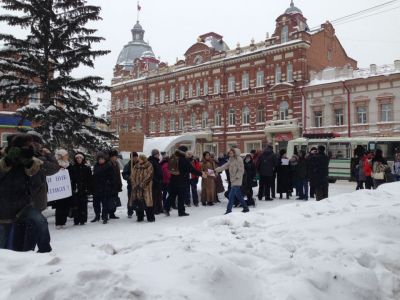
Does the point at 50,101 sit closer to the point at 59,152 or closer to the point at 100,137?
the point at 100,137

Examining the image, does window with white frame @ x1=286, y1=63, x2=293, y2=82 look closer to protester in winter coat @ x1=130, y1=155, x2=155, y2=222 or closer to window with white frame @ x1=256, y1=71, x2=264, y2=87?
window with white frame @ x1=256, y1=71, x2=264, y2=87

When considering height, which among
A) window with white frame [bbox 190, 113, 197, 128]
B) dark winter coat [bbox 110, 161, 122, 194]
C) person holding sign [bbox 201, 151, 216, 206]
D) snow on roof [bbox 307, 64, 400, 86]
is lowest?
person holding sign [bbox 201, 151, 216, 206]

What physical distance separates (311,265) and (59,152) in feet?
21.3

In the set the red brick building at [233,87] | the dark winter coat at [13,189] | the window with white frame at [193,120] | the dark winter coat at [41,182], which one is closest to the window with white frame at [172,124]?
the red brick building at [233,87]

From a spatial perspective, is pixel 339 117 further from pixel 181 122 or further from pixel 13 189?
pixel 13 189

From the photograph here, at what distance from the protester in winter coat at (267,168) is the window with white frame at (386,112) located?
68.7 ft

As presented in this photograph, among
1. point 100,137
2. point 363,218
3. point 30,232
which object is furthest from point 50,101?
point 363,218

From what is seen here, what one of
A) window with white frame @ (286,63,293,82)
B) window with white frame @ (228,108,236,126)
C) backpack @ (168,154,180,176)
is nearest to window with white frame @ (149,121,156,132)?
window with white frame @ (228,108,236,126)

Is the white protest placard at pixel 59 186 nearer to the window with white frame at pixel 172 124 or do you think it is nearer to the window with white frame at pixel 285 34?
the window with white frame at pixel 285 34

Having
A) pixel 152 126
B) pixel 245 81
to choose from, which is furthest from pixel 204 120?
pixel 152 126

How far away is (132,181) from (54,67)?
5765mm

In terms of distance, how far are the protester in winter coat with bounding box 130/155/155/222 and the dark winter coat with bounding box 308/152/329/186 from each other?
199 inches

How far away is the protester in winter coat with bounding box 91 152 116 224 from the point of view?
9.92m

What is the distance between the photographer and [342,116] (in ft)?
109
